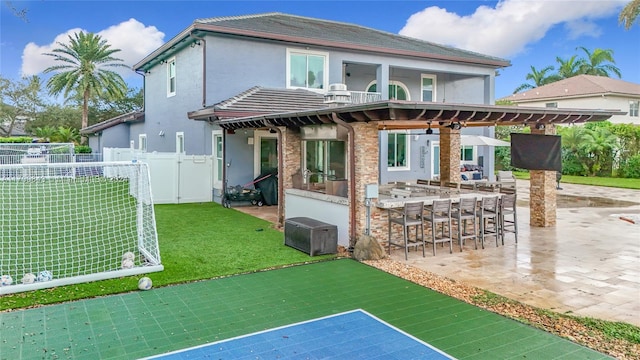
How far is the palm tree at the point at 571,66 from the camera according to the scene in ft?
141

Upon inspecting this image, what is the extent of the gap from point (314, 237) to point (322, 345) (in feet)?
11.9

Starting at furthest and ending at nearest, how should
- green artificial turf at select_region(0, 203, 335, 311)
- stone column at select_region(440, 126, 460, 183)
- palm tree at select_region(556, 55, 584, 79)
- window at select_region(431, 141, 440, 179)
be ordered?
palm tree at select_region(556, 55, 584, 79), window at select_region(431, 141, 440, 179), stone column at select_region(440, 126, 460, 183), green artificial turf at select_region(0, 203, 335, 311)

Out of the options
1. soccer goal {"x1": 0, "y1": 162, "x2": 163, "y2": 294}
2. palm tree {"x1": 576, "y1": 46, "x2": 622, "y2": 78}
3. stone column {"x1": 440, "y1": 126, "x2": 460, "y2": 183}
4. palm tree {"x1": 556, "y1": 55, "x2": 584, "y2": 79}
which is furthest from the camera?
palm tree {"x1": 556, "y1": 55, "x2": 584, "y2": 79}

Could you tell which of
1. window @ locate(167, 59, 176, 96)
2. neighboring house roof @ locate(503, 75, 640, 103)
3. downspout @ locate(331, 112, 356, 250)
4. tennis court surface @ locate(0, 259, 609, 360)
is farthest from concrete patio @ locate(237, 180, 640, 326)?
neighboring house roof @ locate(503, 75, 640, 103)

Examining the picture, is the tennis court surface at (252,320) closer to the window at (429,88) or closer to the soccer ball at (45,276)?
the soccer ball at (45,276)

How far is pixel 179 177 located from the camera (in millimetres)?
14672

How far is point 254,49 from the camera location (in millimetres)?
15172

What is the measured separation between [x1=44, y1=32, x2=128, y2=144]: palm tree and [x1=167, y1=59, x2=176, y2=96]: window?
14.6 m

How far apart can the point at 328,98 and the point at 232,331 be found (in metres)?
6.04

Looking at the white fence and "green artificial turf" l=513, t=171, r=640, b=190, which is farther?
"green artificial turf" l=513, t=171, r=640, b=190

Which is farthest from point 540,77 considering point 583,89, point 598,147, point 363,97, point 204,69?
point 204,69

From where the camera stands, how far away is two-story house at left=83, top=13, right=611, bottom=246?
8.34 metres

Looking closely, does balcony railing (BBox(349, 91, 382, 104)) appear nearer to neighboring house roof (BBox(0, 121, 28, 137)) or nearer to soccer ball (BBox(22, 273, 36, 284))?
soccer ball (BBox(22, 273, 36, 284))

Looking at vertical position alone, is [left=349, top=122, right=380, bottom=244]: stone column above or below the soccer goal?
above
